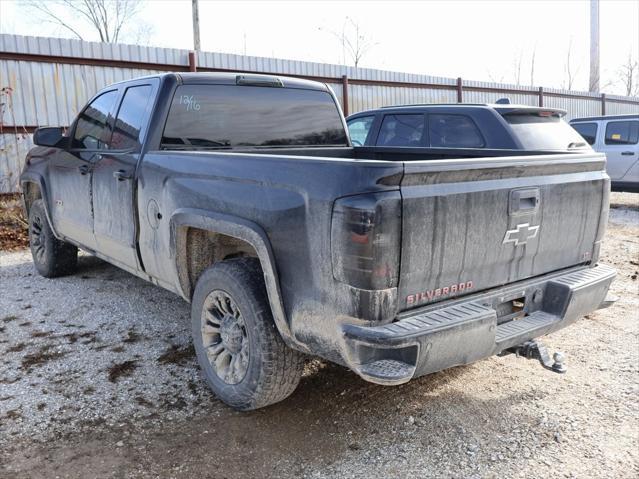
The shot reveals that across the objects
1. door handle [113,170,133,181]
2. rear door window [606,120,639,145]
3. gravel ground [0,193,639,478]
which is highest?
rear door window [606,120,639,145]

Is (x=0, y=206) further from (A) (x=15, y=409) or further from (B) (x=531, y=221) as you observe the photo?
(B) (x=531, y=221)

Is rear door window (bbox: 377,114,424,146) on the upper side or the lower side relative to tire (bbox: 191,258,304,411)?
upper

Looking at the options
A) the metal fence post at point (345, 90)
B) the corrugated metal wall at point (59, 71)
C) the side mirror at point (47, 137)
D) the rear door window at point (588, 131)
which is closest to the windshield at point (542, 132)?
the side mirror at point (47, 137)

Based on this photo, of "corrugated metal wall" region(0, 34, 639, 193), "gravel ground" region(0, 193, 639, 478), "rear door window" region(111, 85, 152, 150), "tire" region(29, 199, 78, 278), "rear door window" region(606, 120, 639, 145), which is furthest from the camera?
"rear door window" region(606, 120, 639, 145)

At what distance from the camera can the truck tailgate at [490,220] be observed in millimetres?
2498

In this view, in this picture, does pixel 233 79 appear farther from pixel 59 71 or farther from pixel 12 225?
pixel 59 71

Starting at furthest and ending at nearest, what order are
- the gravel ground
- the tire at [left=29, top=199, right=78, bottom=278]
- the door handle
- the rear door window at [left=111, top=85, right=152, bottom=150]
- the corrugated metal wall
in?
1. the corrugated metal wall
2. the tire at [left=29, top=199, right=78, bottom=278]
3. the rear door window at [left=111, top=85, right=152, bottom=150]
4. the door handle
5. the gravel ground

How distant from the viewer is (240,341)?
10.4 ft

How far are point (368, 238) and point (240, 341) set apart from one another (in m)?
1.20

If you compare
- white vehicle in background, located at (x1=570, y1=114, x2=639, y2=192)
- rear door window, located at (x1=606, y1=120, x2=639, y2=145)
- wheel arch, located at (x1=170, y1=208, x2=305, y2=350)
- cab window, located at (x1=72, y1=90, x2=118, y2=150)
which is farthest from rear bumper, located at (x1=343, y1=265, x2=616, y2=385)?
rear door window, located at (x1=606, y1=120, x2=639, y2=145)

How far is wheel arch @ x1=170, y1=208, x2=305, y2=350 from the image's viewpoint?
9.12ft

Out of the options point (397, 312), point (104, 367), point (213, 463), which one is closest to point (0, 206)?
point (104, 367)

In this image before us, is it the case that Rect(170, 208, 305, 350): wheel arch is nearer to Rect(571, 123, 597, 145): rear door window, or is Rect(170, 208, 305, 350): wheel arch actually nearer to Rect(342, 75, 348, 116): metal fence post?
Rect(342, 75, 348, 116): metal fence post

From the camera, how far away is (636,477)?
2.71 metres
